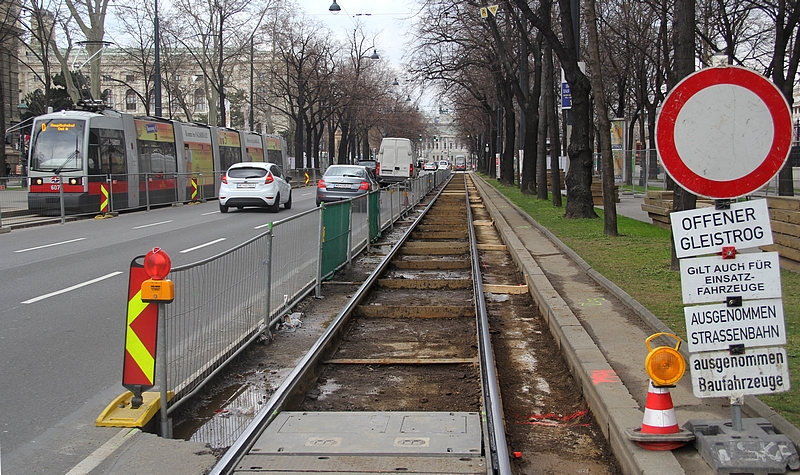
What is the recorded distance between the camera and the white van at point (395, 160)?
49.5m

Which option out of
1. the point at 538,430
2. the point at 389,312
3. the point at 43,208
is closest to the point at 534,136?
the point at 43,208

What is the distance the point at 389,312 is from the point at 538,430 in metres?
4.36

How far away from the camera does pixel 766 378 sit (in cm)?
457

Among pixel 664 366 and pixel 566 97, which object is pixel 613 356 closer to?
pixel 664 366

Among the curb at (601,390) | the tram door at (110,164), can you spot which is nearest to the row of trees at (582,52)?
the curb at (601,390)

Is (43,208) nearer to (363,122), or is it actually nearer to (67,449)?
(67,449)

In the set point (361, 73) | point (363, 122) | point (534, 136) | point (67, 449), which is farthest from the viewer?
point (363, 122)

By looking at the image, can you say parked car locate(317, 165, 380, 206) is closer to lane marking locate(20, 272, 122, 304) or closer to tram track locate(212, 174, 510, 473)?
lane marking locate(20, 272, 122, 304)

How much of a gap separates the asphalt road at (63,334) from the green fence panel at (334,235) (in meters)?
2.75

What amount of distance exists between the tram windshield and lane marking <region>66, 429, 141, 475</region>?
21986 millimetres

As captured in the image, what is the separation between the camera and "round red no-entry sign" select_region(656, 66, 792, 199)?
453 centimetres

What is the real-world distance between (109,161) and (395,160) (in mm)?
24884

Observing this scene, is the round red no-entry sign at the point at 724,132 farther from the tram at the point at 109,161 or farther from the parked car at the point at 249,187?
the tram at the point at 109,161

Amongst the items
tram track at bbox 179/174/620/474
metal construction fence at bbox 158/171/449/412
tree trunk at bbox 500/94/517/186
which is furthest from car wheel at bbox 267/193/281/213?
tree trunk at bbox 500/94/517/186
